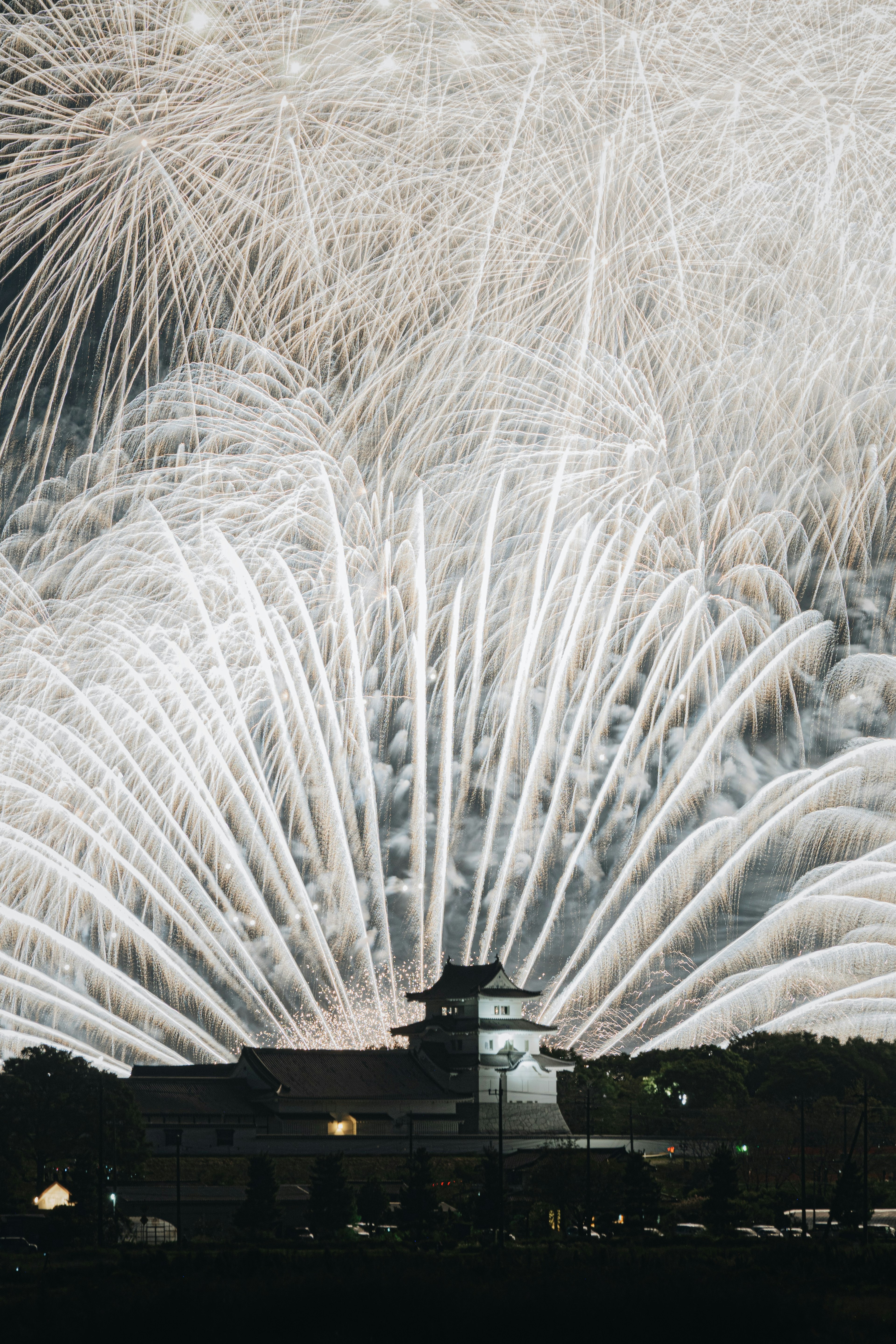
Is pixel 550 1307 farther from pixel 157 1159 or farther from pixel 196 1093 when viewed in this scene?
pixel 196 1093

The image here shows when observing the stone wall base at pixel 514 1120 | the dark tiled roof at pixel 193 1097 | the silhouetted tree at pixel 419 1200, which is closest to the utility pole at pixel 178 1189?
the dark tiled roof at pixel 193 1097

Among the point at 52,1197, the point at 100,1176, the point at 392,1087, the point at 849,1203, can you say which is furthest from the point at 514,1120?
the point at 100,1176

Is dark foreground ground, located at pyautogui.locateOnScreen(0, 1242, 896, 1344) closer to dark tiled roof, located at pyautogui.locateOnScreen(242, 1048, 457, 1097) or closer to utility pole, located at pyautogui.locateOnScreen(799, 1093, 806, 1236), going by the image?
utility pole, located at pyautogui.locateOnScreen(799, 1093, 806, 1236)

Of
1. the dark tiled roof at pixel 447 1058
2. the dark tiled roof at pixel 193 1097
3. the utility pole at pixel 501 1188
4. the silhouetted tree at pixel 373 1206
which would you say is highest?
the dark tiled roof at pixel 447 1058

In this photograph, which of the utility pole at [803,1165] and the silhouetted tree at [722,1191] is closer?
the utility pole at [803,1165]

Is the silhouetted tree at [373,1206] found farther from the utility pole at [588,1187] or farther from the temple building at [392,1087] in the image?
the temple building at [392,1087]

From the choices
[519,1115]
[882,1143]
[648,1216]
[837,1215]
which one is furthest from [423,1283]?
[882,1143]
